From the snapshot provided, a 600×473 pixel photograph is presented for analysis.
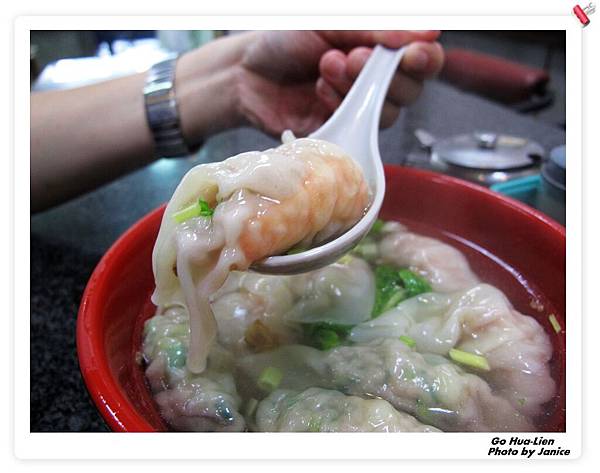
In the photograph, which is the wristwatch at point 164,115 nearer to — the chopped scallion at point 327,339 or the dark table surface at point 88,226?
the dark table surface at point 88,226

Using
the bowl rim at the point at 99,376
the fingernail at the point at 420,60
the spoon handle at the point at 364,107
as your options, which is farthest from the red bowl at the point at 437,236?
the fingernail at the point at 420,60

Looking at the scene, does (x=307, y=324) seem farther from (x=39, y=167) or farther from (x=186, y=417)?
(x=39, y=167)

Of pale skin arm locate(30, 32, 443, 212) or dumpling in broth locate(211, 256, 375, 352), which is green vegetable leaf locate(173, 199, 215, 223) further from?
pale skin arm locate(30, 32, 443, 212)

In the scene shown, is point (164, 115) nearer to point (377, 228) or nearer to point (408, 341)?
point (377, 228)
